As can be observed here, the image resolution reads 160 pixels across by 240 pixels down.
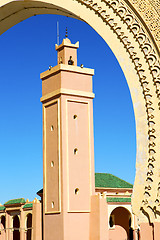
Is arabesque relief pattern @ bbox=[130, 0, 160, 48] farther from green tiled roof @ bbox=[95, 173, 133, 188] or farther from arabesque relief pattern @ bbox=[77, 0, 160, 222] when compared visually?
green tiled roof @ bbox=[95, 173, 133, 188]

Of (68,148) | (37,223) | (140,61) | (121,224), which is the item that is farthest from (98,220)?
(140,61)

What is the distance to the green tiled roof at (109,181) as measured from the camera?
60.7 ft

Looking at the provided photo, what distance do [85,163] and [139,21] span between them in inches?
423

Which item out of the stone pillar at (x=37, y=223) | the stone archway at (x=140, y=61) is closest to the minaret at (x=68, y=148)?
Answer: the stone pillar at (x=37, y=223)

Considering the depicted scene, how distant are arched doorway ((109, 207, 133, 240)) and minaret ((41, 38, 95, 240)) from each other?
4.30m

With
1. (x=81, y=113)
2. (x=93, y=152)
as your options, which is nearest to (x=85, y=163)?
(x=93, y=152)

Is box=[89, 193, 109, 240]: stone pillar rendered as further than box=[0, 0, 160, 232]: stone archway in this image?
Yes

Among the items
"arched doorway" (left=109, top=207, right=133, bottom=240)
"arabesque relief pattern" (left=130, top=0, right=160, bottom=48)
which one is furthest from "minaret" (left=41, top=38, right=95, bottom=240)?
"arabesque relief pattern" (left=130, top=0, right=160, bottom=48)

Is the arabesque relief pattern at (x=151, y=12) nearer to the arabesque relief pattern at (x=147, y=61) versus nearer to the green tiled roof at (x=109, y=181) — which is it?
the arabesque relief pattern at (x=147, y=61)

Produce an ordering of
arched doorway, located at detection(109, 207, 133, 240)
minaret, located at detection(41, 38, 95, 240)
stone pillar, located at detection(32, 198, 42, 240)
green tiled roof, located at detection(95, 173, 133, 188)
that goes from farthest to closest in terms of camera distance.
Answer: green tiled roof, located at detection(95, 173, 133, 188), arched doorway, located at detection(109, 207, 133, 240), stone pillar, located at detection(32, 198, 42, 240), minaret, located at detection(41, 38, 95, 240)

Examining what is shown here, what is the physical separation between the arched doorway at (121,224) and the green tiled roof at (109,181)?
1.26 m

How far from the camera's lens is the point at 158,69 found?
3.20 metres

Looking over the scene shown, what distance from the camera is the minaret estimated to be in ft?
43.4

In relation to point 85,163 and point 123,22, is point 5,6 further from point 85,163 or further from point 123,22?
point 85,163
